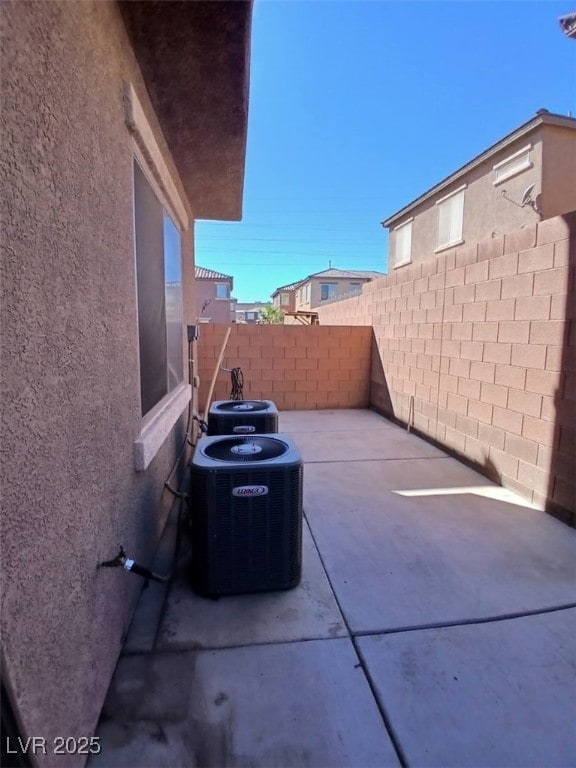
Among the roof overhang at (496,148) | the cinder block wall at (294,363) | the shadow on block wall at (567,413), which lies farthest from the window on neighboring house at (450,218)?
the shadow on block wall at (567,413)

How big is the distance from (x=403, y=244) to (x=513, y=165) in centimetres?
510

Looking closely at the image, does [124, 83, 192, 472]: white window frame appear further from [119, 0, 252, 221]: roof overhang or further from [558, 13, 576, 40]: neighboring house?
[558, 13, 576, 40]: neighboring house

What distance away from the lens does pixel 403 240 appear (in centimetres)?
1444

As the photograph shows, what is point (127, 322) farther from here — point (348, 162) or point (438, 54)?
point (348, 162)

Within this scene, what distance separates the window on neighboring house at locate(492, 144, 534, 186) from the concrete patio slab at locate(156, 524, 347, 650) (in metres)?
11.2

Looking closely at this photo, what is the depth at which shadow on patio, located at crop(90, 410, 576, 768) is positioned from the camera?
1.24 meters

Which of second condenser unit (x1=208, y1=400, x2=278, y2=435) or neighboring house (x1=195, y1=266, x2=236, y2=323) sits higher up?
neighboring house (x1=195, y1=266, x2=236, y2=323)

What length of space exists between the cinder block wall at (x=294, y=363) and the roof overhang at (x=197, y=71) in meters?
3.32

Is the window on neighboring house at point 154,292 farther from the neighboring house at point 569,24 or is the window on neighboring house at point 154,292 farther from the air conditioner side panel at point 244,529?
the neighboring house at point 569,24

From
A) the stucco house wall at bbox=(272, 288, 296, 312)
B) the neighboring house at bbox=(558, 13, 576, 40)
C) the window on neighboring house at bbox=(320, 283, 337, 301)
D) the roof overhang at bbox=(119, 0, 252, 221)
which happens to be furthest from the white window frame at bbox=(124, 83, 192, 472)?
the stucco house wall at bbox=(272, 288, 296, 312)

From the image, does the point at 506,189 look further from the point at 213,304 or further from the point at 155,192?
the point at 213,304

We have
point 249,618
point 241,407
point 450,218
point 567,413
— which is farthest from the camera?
point 450,218

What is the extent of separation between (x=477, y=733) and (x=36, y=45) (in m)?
2.43

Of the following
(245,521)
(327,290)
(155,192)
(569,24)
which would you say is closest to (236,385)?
(155,192)
